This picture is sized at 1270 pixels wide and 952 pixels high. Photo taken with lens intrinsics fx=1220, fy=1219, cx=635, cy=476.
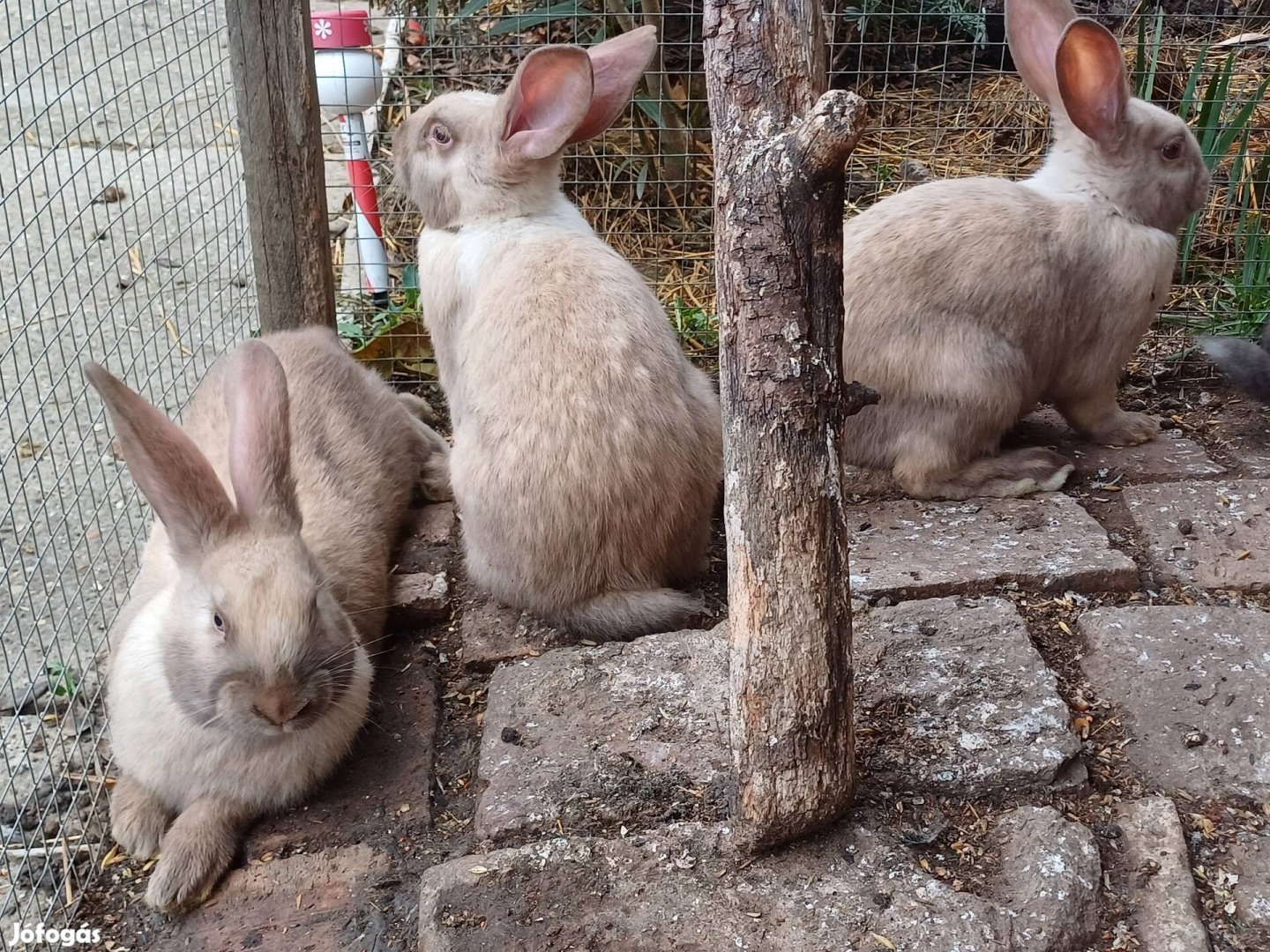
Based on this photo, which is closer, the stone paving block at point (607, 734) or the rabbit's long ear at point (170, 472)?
the rabbit's long ear at point (170, 472)

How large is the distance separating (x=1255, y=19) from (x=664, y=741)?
5270 millimetres

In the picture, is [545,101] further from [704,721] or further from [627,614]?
[704,721]

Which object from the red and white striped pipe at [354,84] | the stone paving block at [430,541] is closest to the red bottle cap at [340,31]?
the red and white striped pipe at [354,84]

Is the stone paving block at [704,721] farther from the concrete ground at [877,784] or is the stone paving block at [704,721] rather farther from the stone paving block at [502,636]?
the stone paving block at [502,636]

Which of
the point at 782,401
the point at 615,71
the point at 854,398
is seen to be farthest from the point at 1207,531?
the point at 615,71

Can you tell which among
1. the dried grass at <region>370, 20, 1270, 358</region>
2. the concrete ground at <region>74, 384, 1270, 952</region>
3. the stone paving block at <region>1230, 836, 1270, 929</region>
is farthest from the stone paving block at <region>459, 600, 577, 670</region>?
the dried grass at <region>370, 20, 1270, 358</region>

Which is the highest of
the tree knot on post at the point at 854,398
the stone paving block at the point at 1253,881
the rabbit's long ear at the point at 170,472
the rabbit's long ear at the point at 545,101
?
the rabbit's long ear at the point at 545,101

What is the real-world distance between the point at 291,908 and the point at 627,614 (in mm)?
1056

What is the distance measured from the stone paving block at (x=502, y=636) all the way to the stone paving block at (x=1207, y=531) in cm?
A: 164

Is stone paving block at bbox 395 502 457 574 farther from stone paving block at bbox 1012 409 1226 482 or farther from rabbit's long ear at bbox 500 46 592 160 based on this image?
stone paving block at bbox 1012 409 1226 482

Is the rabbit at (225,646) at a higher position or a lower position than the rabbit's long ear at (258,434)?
lower

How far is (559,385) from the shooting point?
3.10m

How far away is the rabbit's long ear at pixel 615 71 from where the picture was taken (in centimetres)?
357

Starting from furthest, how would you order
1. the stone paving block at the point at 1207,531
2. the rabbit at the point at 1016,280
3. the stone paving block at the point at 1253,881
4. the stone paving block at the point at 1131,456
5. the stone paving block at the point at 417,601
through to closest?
1. the stone paving block at the point at 1131,456
2. the rabbit at the point at 1016,280
3. the stone paving block at the point at 417,601
4. the stone paving block at the point at 1207,531
5. the stone paving block at the point at 1253,881
